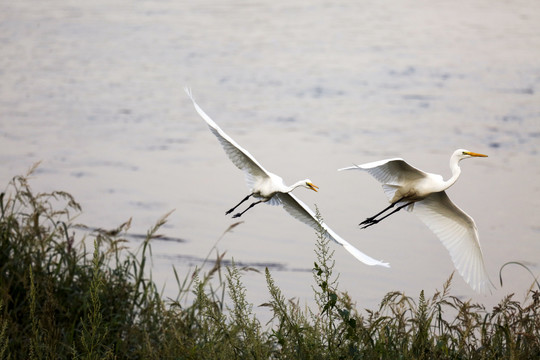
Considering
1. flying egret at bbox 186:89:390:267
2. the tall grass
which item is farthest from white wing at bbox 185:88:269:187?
the tall grass

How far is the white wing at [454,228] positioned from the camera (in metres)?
5.60

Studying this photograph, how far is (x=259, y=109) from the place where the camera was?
512 inches

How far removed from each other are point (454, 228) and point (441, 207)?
0.16m

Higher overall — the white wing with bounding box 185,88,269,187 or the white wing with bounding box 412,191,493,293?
the white wing with bounding box 185,88,269,187

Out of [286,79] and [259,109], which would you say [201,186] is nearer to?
[259,109]

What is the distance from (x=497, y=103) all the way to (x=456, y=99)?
2.28 ft

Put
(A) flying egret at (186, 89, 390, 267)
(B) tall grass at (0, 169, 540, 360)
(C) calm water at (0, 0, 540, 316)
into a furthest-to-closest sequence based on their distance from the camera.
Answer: (C) calm water at (0, 0, 540, 316) → (A) flying egret at (186, 89, 390, 267) → (B) tall grass at (0, 169, 540, 360)

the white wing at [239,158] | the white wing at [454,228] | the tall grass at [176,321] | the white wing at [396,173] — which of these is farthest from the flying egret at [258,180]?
the white wing at [454,228]

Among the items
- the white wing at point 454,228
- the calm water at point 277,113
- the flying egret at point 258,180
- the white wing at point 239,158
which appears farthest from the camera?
the calm water at point 277,113

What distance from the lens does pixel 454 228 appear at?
5.79 metres

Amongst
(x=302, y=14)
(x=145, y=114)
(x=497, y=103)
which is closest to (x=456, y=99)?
(x=497, y=103)

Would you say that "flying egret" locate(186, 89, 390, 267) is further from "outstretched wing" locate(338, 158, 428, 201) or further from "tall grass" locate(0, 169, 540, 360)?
"outstretched wing" locate(338, 158, 428, 201)

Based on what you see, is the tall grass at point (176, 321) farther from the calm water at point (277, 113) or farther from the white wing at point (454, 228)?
the calm water at point (277, 113)

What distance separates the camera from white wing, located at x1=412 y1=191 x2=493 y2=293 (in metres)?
5.60
